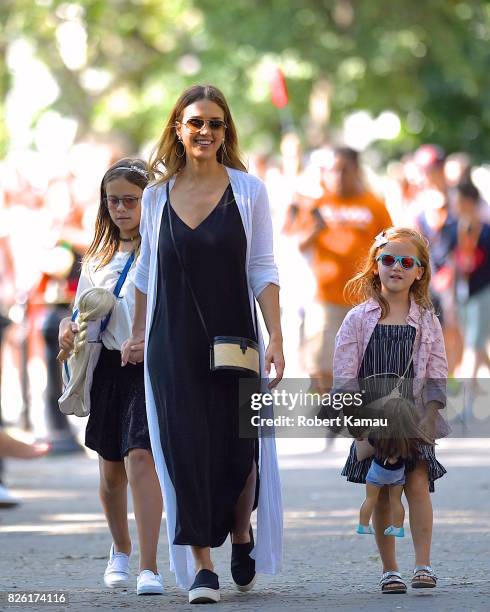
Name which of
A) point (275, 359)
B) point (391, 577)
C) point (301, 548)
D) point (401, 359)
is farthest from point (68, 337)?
point (301, 548)

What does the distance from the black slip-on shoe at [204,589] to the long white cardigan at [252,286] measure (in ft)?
0.42

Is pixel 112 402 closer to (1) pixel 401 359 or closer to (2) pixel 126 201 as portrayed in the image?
(2) pixel 126 201

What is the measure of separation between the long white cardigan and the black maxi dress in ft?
0.17

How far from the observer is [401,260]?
24.5ft

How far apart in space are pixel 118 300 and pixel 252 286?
69 cm

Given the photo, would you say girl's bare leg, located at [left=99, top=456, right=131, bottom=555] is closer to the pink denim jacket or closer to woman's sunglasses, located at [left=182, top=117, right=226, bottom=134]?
the pink denim jacket

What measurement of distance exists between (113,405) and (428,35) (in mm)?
22182

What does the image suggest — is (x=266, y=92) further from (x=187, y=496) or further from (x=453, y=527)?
(x=187, y=496)

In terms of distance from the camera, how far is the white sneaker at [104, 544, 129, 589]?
777 centimetres

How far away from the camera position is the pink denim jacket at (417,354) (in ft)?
23.7

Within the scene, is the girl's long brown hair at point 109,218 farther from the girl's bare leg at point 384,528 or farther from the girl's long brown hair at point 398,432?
the girl's bare leg at point 384,528

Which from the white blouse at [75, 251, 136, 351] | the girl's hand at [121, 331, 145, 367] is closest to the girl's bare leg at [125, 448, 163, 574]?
the girl's hand at [121, 331, 145, 367]

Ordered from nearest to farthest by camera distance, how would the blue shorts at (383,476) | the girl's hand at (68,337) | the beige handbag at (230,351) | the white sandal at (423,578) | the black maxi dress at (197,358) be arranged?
the beige handbag at (230,351)
the black maxi dress at (197,358)
the blue shorts at (383,476)
the white sandal at (423,578)
the girl's hand at (68,337)

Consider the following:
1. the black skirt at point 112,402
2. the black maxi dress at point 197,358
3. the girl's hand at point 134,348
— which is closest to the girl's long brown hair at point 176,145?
the black maxi dress at point 197,358
